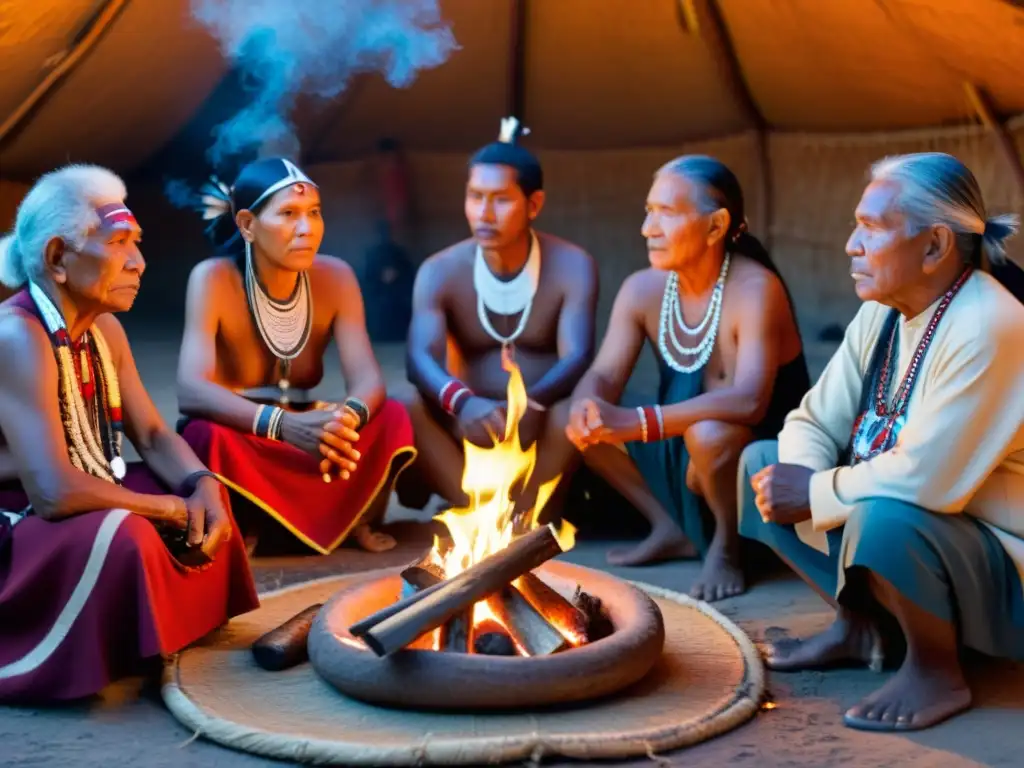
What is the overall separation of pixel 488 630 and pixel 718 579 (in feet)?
3.89

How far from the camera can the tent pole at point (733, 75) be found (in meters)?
6.55

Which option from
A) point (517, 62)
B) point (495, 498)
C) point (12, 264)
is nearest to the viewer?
point (12, 264)

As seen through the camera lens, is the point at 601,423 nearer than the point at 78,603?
No

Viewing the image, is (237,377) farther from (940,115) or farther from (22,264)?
(940,115)

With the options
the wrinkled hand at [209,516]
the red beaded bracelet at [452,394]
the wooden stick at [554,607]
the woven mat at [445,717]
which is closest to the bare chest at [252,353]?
the red beaded bracelet at [452,394]

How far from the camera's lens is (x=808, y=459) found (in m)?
3.52

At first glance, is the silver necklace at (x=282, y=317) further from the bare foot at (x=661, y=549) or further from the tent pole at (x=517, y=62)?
the tent pole at (x=517, y=62)

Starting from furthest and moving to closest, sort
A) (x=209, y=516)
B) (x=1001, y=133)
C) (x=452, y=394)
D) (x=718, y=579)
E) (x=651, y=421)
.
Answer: (x=1001, y=133) < (x=452, y=394) < (x=651, y=421) < (x=718, y=579) < (x=209, y=516)

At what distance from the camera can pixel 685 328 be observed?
4.52 meters

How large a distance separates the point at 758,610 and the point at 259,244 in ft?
7.21

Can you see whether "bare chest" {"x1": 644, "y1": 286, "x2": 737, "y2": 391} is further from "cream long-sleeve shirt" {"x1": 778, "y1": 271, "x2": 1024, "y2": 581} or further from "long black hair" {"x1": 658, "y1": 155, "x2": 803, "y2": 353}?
"cream long-sleeve shirt" {"x1": 778, "y1": 271, "x2": 1024, "y2": 581}

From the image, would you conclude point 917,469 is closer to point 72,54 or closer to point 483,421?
point 483,421

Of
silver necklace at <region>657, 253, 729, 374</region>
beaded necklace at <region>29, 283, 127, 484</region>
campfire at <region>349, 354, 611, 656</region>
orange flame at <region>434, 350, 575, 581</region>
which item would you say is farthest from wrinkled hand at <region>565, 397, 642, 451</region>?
beaded necklace at <region>29, 283, 127, 484</region>

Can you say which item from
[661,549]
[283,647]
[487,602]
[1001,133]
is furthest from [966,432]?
[1001,133]
